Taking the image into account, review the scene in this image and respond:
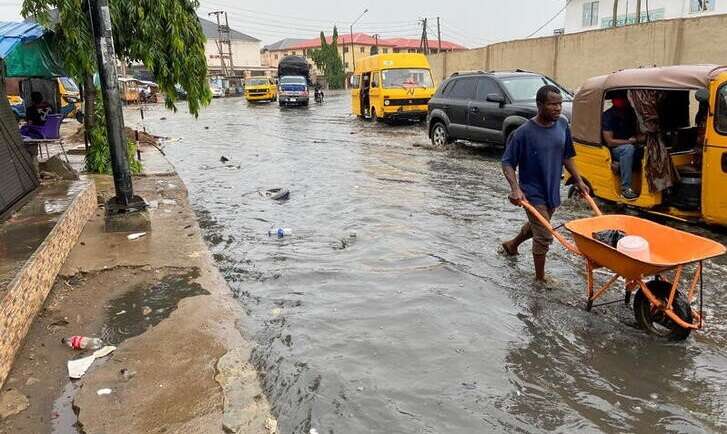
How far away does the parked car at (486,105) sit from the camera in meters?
11.9

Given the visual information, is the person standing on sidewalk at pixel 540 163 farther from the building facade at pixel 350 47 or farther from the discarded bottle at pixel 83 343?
the building facade at pixel 350 47

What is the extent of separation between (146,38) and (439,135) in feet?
27.4

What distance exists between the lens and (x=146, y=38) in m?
8.68

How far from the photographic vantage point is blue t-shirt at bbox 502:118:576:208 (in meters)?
5.05

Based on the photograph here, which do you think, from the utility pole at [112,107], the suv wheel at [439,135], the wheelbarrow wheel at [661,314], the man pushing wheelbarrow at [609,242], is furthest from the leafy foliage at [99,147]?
the wheelbarrow wheel at [661,314]

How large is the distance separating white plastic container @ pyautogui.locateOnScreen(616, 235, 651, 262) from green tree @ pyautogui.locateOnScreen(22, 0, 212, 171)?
715 centimetres

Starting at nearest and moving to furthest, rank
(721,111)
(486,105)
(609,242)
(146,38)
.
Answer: (609,242), (721,111), (146,38), (486,105)

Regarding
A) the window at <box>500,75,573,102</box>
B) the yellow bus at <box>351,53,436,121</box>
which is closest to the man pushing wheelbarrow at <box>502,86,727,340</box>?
the window at <box>500,75,573,102</box>

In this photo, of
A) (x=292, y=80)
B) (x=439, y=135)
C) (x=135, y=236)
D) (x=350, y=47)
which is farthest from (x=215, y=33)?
(x=135, y=236)

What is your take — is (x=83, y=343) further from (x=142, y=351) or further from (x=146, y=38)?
(x=146, y=38)

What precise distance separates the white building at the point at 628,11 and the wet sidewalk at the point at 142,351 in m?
32.5

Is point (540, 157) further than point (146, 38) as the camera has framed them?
No

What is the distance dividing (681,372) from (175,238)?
5208mm

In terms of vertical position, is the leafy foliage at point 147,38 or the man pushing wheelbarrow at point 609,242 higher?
the leafy foliage at point 147,38
